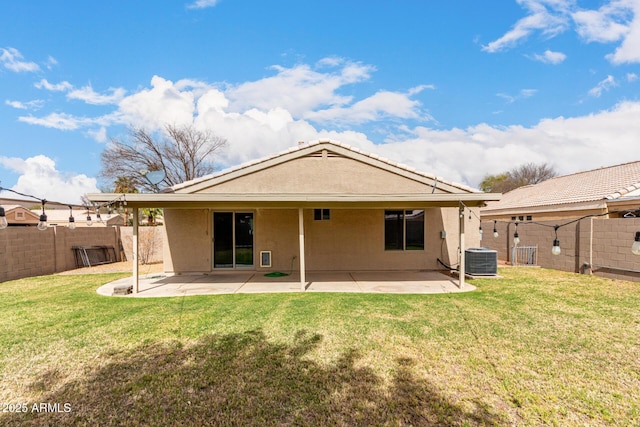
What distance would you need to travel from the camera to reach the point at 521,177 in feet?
135

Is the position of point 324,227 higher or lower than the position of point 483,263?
higher

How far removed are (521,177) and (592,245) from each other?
1443 inches

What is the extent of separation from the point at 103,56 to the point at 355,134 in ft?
60.7

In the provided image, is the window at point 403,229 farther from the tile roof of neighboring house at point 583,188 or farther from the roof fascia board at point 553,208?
the tile roof of neighboring house at point 583,188

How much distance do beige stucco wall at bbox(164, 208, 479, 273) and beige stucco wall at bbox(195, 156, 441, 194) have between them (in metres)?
1.23

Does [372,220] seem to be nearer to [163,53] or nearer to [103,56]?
[163,53]

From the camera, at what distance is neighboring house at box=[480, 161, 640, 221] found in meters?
11.1

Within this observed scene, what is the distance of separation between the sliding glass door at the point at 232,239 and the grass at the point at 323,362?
3.84 metres

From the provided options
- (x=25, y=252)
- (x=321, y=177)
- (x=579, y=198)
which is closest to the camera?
(x=321, y=177)

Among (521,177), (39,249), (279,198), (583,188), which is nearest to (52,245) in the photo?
(39,249)

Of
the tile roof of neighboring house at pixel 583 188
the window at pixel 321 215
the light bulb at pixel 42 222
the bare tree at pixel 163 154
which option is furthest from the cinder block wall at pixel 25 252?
the tile roof of neighboring house at pixel 583 188

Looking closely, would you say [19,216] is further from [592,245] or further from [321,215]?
[592,245]

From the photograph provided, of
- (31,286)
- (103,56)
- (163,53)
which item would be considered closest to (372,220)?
(31,286)

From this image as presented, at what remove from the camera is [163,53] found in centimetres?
1362
